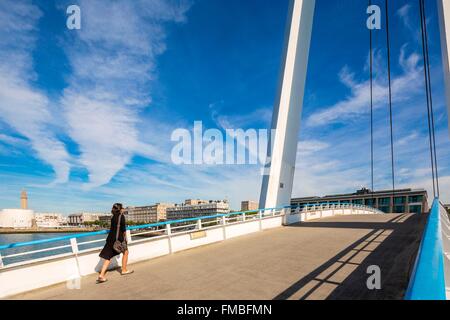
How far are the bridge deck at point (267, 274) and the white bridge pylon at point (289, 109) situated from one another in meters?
6.89

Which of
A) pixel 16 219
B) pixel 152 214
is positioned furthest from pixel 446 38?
pixel 152 214

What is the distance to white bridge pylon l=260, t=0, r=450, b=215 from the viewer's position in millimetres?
15352

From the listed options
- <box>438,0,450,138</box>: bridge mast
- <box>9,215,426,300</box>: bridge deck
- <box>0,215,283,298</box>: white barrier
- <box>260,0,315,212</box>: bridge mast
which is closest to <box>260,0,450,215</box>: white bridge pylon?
<box>260,0,315,212</box>: bridge mast

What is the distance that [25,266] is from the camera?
5.50m

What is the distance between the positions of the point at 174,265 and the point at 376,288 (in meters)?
4.70

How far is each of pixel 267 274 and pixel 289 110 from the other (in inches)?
509

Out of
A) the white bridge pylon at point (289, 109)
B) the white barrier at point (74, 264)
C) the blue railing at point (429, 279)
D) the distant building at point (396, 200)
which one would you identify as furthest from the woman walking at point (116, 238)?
the distant building at point (396, 200)

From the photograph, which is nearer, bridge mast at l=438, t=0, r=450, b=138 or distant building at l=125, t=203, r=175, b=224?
bridge mast at l=438, t=0, r=450, b=138

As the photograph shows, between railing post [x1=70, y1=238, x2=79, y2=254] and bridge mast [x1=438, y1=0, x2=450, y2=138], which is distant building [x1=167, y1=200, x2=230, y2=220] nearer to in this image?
bridge mast [x1=438, y1=0, x2=450, y2=138]

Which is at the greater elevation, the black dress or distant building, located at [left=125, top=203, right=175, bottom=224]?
the black dress

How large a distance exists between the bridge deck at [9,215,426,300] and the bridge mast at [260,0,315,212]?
6812 millimetres
